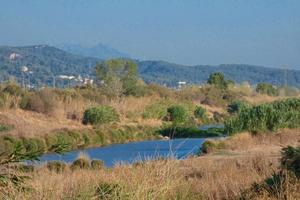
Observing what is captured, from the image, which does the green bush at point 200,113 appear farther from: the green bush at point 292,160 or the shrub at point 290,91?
the green bush at point 292,160

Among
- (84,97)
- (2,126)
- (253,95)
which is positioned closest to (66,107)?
(84,97)

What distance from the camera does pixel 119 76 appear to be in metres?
100

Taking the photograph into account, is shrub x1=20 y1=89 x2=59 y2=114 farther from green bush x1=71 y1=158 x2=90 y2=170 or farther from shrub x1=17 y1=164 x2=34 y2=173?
shrub x1=17 y1=164 x2=34 y2=173

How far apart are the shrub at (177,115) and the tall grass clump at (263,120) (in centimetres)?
2512

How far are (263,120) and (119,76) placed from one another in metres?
50.2

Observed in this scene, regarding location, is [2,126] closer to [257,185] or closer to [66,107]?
[66,107]

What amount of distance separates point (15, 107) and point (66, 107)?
5.28 meters

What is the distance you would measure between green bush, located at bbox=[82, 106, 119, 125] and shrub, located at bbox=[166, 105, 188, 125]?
10.5m

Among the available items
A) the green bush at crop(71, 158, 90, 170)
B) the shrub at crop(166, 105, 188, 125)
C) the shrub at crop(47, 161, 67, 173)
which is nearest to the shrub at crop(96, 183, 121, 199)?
the shrub at crop(47, 161, 67, 173)

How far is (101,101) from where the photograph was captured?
82.7m

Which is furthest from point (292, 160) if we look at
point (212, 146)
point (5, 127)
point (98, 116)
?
point (98, 116)

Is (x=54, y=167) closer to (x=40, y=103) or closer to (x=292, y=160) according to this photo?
(x=292, y=160)

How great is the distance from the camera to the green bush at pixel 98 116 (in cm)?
6825

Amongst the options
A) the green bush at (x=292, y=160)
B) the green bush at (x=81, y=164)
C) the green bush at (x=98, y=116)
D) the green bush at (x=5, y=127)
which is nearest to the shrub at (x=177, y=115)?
the green bush at (x=98, y=116)
